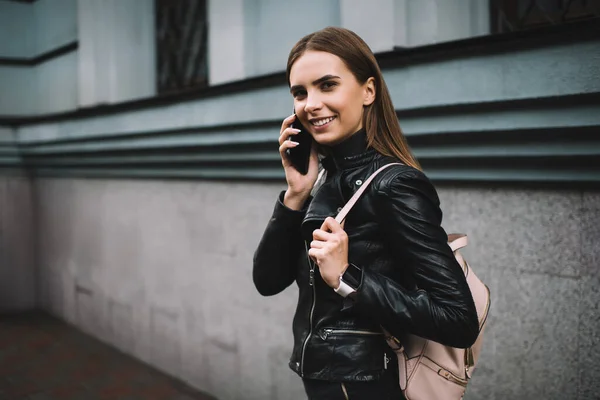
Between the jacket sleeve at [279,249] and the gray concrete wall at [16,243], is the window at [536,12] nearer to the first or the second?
the jacket sleeve at [279,249]

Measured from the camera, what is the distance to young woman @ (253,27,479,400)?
1612 millimetres

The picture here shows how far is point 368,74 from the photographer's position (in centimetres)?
182

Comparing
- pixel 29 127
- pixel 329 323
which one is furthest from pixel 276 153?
pixel 29 127

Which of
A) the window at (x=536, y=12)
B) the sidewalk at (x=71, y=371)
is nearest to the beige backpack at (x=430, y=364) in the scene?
the window at (x=536, y=12)

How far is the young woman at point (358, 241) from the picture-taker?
1612mm

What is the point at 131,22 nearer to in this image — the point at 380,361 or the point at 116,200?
the point at 116,200

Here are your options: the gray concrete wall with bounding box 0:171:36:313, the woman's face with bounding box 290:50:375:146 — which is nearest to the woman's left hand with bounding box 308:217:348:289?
the woman's face with bounding box 290:50:375:146

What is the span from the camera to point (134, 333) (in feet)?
19.0

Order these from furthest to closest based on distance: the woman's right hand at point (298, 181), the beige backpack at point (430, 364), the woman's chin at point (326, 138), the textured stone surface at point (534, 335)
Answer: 1. the textured stone surface at point (534, 335)
2. the woman's right hand at point (298, 181)
3. the woman's chin at point (326, 138)
4. the beige backpack at point (430, 364)

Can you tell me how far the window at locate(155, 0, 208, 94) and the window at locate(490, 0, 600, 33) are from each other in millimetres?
3063

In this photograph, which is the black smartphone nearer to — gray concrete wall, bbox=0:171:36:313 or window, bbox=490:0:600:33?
window, bbox=490:0:600:33

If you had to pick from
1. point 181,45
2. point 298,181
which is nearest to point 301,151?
point 298,181

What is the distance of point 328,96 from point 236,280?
9.63ft

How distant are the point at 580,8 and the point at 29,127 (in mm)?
6394
